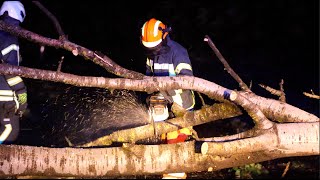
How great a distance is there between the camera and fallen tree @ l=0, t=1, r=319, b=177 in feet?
9.49

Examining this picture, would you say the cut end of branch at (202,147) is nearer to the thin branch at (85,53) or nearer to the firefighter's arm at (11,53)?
the thin branch at (85,53)

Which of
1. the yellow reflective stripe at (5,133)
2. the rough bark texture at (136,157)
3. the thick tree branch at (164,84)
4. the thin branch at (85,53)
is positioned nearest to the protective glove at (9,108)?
the yellow reflective stripe at (5,133)

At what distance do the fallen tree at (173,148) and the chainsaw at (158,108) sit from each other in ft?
1.24

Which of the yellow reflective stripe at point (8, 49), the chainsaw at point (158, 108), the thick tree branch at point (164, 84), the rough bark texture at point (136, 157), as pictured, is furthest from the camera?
the yellow reflective stripe at point (8, 49)

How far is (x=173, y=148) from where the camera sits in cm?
305

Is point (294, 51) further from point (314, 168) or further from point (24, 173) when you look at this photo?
point (24, 173)

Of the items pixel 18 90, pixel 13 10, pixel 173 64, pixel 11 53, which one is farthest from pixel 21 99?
pixel 173 64

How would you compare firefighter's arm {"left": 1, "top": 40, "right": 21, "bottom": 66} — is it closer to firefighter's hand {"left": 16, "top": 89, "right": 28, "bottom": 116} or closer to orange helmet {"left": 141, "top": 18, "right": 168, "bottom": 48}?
firefighter's hand {"left": 16, "top": 89, "right": 28, "bottom": 116}

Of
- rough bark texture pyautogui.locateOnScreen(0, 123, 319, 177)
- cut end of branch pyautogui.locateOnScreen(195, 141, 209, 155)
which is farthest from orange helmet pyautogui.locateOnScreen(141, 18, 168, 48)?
cut end of branch pyautogui.locateOnScreen(195, 141, 209, 155)

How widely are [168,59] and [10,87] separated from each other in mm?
1981

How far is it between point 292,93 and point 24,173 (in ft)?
17.8

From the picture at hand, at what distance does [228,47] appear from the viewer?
7.59 meters

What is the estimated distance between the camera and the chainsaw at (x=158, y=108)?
3518 mm

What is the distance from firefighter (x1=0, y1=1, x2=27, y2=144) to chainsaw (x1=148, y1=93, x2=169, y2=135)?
1.75 metres
